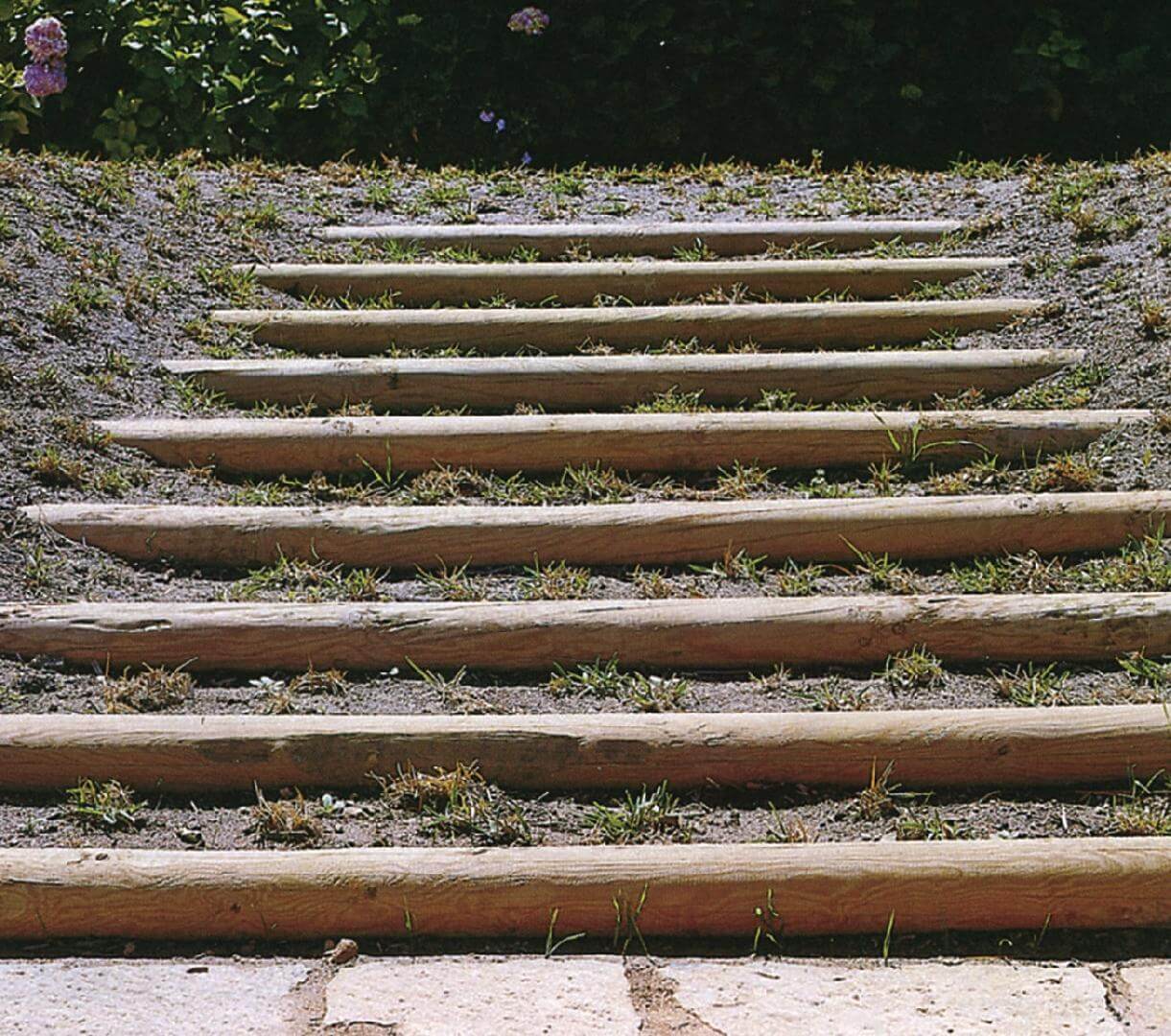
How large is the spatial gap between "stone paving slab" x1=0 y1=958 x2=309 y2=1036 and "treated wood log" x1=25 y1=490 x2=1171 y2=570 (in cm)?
126

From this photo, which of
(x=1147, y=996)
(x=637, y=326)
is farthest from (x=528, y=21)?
(x=1147, y=996)

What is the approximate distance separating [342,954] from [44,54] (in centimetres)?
467

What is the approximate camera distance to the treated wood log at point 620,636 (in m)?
3.24

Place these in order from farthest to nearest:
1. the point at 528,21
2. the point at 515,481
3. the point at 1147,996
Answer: the point at 528,21, the point at 515,481, the point at 1147,996

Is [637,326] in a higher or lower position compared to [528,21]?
lower

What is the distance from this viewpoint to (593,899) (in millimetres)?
2578

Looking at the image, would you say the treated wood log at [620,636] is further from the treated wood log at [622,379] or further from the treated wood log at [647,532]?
the treated wood log at [622,379]

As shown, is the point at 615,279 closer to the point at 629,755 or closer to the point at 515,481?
the point at 515,481

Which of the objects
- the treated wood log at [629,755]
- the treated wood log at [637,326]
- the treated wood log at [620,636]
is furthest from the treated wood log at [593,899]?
the treated wood log at [637,326]

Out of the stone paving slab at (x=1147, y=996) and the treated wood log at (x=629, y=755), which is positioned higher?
the treated wood log at (x=629, y=755)

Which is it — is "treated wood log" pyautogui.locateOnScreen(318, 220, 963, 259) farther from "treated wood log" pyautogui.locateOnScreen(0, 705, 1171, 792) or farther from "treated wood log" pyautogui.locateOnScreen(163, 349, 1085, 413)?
"treated wood log" pyautogui.locateOnScreen(0, 705, 1171, 792)

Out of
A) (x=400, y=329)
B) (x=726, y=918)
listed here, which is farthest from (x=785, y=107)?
(x=726, y=918)

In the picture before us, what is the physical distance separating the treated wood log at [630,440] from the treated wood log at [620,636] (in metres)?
0.73

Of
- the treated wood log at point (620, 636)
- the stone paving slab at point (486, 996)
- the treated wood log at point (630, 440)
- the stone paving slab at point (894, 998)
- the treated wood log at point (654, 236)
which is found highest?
the treated wood log at point (654, 236)
